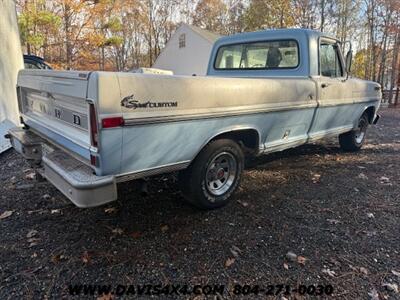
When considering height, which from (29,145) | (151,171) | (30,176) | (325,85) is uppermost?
(325,85)

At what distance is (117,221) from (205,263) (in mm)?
1134

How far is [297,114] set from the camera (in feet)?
13.4

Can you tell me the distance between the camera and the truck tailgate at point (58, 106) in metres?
2.54

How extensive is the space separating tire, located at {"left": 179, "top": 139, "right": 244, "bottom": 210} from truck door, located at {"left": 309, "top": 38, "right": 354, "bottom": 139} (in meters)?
1.65

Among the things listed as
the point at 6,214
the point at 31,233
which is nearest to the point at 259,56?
the point at 31,233

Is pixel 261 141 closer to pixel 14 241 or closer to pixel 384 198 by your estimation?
pixel 384 198

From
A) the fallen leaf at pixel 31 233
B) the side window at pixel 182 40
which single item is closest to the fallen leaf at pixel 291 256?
the fallen leaf at pixel 31 233

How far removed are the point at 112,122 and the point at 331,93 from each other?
3590mm

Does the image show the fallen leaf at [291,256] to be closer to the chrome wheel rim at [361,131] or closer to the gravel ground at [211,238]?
the gravel ground at [211,238]

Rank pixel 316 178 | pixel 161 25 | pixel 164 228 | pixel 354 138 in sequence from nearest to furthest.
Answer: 1. pixel 164 228
2. pixel 316 178
3. pixel 354 138
4. pixel 161 25

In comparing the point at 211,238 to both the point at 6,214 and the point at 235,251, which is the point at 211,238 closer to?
the point at 235,251

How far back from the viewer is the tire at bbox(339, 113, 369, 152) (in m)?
6.01

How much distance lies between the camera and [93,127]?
231 centimetres

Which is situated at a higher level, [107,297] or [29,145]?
[29,145]
